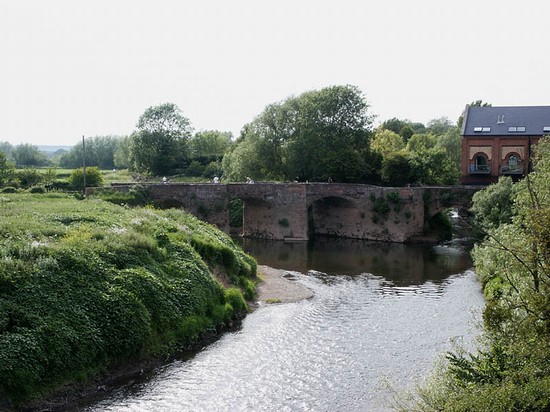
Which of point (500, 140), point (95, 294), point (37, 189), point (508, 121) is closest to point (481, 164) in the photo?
point (500, 140)

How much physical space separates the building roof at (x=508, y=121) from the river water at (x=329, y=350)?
2287cm

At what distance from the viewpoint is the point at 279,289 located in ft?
133

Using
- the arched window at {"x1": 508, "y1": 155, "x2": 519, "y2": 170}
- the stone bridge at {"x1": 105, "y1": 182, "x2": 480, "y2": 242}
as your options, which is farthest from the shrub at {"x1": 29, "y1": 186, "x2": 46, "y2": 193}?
the arched window at {"x1": 508, "y1": 155, "x2": 519, "y2": 170}

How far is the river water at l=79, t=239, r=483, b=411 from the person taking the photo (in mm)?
22953

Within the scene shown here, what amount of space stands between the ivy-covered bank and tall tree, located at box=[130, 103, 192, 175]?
166 feet

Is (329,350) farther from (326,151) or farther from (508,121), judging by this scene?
(508,121)

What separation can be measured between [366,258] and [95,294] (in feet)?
102

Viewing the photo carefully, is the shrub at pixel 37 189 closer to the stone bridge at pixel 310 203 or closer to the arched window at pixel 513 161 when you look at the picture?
the stone bridge at pixel 310 203

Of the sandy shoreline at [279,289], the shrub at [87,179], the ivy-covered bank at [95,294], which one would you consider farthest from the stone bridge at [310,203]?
the ivy-covered bank at [95,294]

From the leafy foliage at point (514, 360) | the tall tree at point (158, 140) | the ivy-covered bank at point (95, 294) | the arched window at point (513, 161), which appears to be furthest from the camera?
the tall tree at point (158, 140)

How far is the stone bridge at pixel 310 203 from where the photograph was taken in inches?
2347

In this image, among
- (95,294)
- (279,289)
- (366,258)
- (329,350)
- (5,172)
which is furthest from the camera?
(5,172)

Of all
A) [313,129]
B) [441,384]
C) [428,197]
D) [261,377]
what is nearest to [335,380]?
[261,377]

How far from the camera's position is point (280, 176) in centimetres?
7225
